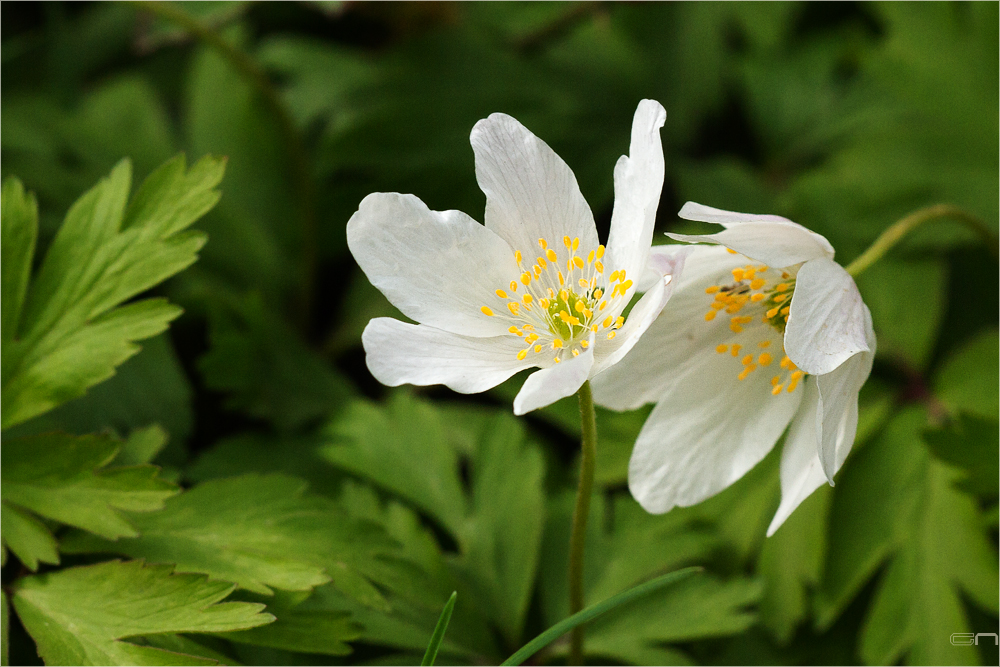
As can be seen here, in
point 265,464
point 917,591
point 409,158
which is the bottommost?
point 917,591

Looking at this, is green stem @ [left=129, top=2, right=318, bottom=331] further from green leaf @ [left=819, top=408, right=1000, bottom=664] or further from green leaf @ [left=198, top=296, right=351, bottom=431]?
green leaf @ [left=819, top=408, right=1000, bottom=664]

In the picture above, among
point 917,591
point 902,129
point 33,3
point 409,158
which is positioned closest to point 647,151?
point 917,591

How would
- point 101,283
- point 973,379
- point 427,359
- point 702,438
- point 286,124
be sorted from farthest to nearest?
1. point 286,124
2. point 973,379
3. point 101,283
4. point 702,438
5. point 427,359

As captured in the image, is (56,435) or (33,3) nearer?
(56,435)

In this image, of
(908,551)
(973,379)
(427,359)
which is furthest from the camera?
(973,379)

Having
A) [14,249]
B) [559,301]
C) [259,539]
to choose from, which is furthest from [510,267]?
[14,249]

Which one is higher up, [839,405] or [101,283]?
[101,283]

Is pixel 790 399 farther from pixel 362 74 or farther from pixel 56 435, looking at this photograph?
pixel 362 74

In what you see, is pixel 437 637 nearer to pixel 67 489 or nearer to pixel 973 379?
pixel 67 489
